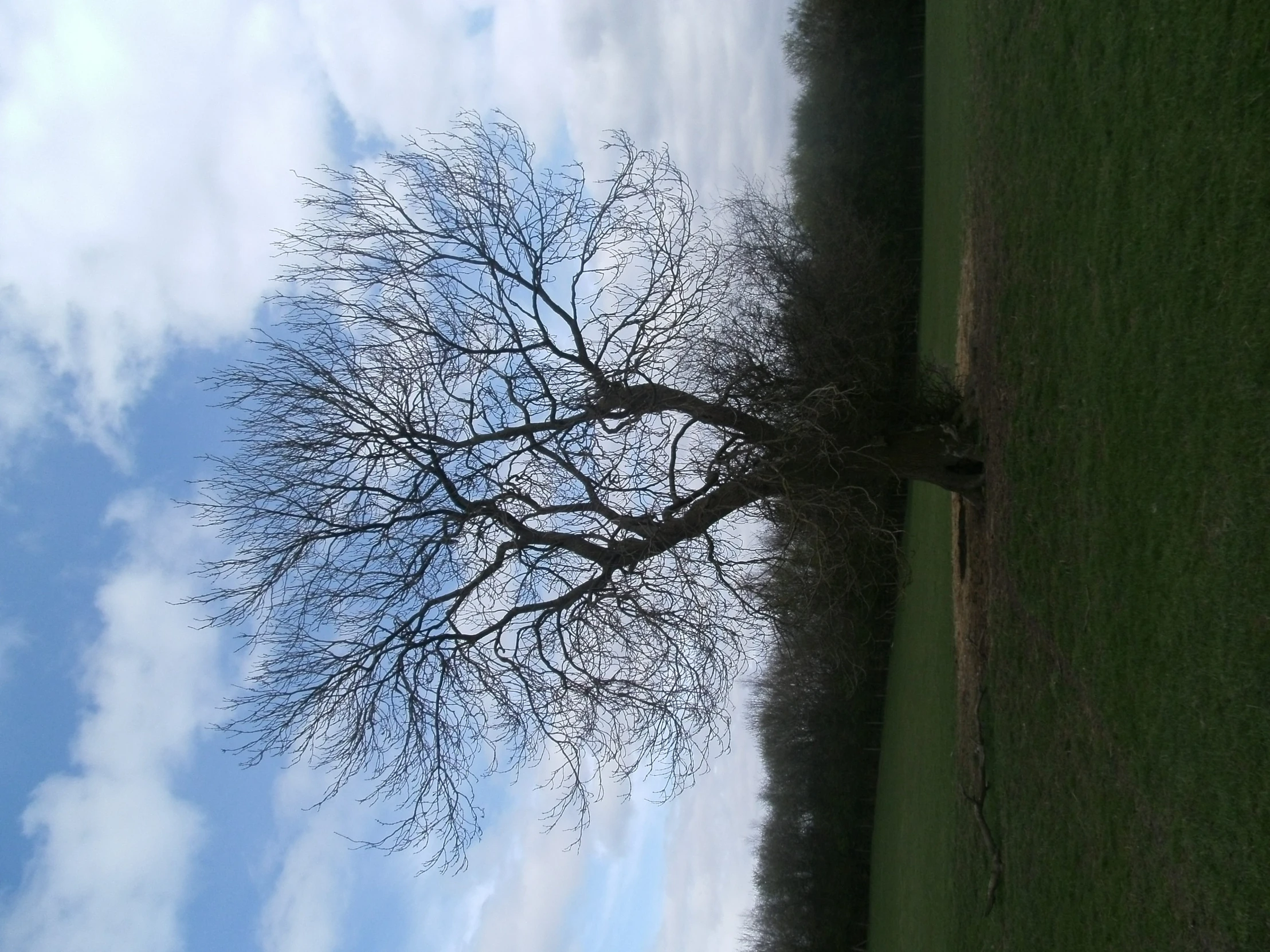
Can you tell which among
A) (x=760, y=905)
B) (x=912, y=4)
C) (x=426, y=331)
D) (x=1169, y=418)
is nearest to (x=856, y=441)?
(x=1169, y=418)

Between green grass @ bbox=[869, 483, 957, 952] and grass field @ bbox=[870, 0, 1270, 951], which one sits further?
green grass @ bbox=[869, 483, 957, 952]

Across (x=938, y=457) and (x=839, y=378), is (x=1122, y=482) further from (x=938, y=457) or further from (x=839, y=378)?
(x=839, y=378)

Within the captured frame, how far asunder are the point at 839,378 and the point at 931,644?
668 cm

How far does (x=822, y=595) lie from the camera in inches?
344

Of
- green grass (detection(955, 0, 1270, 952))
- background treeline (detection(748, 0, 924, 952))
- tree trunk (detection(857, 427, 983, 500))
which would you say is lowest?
green grass (detection(955, 0, 1270, 952))

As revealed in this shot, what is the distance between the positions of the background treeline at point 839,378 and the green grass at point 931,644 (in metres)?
0.70

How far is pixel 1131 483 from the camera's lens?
19.6 ft

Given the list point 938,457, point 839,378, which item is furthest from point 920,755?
point 839,378

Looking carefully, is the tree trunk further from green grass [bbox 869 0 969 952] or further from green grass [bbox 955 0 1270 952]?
green grass [bbox 869 0 969 952]

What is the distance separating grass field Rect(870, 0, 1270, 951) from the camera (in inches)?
188

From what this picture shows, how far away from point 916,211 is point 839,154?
3.04 m

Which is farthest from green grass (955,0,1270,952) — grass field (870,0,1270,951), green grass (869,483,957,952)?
green grass (869,483,957,952)

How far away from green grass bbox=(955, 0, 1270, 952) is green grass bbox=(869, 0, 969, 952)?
3.71 meters

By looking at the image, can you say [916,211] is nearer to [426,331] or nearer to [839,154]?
[839,154]
